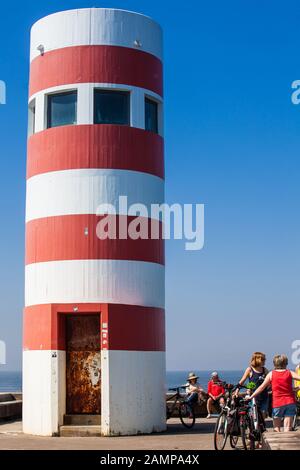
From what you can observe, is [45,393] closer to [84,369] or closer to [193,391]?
[84,369]

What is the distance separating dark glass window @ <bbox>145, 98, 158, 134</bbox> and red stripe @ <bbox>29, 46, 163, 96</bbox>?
1.65ft

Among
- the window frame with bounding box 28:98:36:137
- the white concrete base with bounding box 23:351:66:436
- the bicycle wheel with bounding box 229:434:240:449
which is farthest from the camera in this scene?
the window frame with bounding box 28:98:36:137

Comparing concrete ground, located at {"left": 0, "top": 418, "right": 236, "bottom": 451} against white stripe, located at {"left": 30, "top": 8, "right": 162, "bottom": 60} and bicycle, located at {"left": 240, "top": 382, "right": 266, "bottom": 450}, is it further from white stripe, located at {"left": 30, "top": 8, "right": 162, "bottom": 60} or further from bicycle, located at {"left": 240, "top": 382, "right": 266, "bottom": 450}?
white stripe, located at {"left": 30, "top": 8, "right": 162, "bottom": 60}

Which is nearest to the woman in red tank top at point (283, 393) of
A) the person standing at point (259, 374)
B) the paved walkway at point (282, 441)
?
the paved walkway at point (282, 441)

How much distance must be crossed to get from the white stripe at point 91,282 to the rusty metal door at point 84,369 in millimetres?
828

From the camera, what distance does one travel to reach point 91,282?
20422 millimetres

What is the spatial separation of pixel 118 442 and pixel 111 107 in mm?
8280

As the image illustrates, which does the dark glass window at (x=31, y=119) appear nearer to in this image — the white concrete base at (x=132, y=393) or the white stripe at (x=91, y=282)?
the white stripe at (x=91, y=282)

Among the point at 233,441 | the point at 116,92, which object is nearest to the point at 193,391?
the point at 233,441

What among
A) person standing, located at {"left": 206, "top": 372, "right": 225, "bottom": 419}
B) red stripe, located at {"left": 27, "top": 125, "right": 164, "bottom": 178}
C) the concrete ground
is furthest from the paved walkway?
person standing, located at {"left": 206, "top": 372, "right": 225, "bottom": 419}

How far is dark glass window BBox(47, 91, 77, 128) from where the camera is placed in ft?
69.8

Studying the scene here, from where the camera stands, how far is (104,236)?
2061 centimetres

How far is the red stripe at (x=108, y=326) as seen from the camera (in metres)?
20.2
